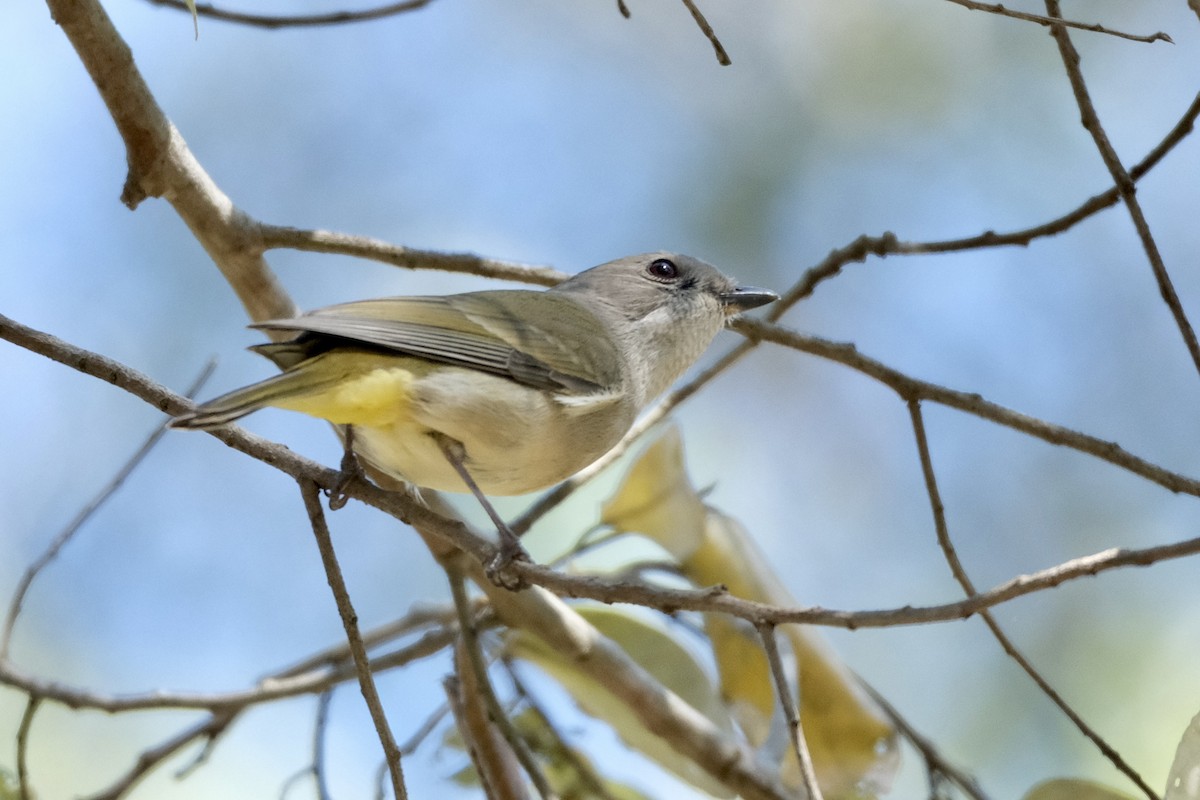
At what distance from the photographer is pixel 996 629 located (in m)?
2.89

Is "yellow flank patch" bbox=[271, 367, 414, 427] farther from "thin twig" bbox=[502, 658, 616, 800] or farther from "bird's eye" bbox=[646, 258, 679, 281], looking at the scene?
"bird's eye" bbox=[646, 258, 679, 281]

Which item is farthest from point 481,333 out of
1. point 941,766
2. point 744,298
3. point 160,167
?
point 941,766

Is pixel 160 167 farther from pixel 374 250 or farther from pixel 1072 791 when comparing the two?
pixel 1072 791

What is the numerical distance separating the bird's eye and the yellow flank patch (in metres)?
1.57

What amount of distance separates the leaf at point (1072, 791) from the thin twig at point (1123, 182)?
3.86 ft

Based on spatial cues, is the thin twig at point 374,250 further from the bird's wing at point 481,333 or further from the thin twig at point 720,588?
the thin twig at point 720,588

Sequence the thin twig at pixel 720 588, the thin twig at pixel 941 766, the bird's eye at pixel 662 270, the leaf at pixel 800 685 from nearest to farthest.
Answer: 1. the thin twig at pixel 720 588
2. the thin twig at pixel 941 766
3. the leaf at pixel 800 685
4. the bird's eye at pixel 662 270

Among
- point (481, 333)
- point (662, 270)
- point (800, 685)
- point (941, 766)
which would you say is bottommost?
point (941, 766)

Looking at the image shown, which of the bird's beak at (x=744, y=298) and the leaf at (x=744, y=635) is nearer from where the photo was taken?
the leaf at (x=744, y=635)

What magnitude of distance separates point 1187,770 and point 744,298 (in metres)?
2.28

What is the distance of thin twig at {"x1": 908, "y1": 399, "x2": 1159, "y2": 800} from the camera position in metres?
2.60

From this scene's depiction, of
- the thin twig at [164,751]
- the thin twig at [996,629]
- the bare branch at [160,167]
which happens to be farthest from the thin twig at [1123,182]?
the thin twig at [164,751]

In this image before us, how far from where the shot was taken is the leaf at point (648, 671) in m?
3.61

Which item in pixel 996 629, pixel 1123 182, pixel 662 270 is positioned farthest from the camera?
pixel 662 270
